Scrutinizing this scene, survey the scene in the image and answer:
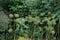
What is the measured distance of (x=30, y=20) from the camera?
3168 millimetres

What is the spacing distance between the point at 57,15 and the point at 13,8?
0.85 m

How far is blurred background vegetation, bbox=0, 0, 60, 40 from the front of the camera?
10.5 feet

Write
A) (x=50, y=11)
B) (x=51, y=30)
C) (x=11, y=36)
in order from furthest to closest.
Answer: (x=50, y=11), (x=11, y=36), (x=51, y=30)

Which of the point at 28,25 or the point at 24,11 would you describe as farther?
the point at 24,11

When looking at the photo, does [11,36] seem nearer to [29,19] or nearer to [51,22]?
[29,19]

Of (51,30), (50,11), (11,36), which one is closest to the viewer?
(51,30)

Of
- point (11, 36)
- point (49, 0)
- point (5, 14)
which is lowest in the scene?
point (11, 36)

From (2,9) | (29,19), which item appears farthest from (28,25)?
(2,9)

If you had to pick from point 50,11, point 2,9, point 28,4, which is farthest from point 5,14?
point 50,11

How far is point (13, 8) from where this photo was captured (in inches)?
143

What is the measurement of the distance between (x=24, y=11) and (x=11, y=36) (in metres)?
0.63

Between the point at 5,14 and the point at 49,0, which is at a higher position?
the point at 49,0

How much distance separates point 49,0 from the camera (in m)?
3.67

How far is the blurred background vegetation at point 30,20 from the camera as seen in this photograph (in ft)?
10.5
